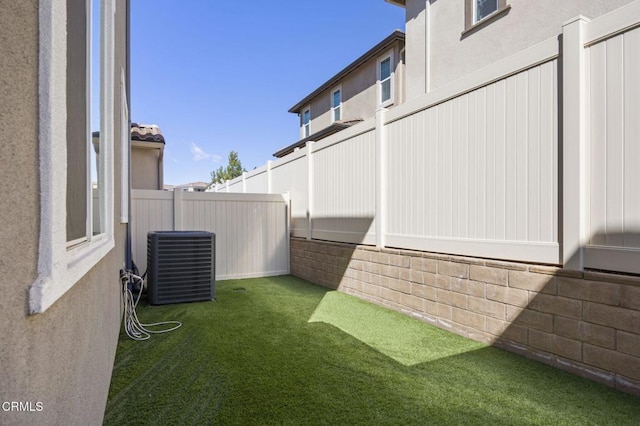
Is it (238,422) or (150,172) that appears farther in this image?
(150,172)

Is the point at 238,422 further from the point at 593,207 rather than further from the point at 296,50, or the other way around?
the point at 296,50

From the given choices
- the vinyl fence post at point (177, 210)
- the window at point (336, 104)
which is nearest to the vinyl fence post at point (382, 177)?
the vinyl fence post at point (177, 210)

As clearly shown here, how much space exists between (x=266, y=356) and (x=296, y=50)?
51.6 ft

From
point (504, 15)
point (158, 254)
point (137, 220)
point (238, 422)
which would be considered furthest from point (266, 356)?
point (504, 15)

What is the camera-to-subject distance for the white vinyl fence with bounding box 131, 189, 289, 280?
657 centimetres

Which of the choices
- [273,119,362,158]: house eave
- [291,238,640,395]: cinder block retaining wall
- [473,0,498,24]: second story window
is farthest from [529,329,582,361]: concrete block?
[273,119,362,158]: house eave

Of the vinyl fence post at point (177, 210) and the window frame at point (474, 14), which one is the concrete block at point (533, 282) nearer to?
the window frame at point (474, 14)

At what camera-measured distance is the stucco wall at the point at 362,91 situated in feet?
37.1

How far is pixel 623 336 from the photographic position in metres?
2.49

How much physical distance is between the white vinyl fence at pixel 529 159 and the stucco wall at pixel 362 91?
7005 mm

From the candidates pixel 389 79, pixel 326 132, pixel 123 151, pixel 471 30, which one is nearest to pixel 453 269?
pixel 123 151

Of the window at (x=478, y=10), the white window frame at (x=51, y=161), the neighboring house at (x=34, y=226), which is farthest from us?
the window at (x=478, y=10)

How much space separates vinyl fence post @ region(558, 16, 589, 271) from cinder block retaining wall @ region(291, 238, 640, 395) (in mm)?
224

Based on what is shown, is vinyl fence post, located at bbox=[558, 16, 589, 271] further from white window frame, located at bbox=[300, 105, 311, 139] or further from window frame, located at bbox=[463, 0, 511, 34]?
white window frame, located at bbox=[300, 105, 311, 139]
